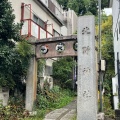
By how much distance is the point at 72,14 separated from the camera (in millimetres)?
32406

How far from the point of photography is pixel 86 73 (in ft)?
29.6

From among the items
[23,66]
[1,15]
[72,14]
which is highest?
[72,14]

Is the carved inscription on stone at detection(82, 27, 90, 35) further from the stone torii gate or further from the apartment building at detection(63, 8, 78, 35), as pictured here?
the apartment building at detection(63, 8, 78, 35)

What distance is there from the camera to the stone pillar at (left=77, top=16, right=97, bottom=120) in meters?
8.75

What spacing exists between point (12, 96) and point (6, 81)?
1.52 metres

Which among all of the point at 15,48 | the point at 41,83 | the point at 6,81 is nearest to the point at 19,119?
the point at 6,81

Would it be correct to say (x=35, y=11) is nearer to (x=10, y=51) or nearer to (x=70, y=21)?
(x=10, y=51)

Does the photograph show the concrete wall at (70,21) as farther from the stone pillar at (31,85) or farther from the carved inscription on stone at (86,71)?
the carved inscription on stone at (86,71)

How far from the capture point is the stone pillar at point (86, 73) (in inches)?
344

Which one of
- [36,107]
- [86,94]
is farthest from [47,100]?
[86,94]

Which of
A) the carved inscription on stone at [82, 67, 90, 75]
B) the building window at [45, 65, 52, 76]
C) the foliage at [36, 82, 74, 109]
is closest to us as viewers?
the carved inscription on stone at [82, 67, 90, 75]

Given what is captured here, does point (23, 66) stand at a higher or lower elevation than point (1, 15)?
lower

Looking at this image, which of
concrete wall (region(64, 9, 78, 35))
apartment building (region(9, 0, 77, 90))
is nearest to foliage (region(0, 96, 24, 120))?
apartment building (region(9, 0, 77, 90))

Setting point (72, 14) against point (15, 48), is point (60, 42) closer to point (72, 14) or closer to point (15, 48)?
point (15, 48)
